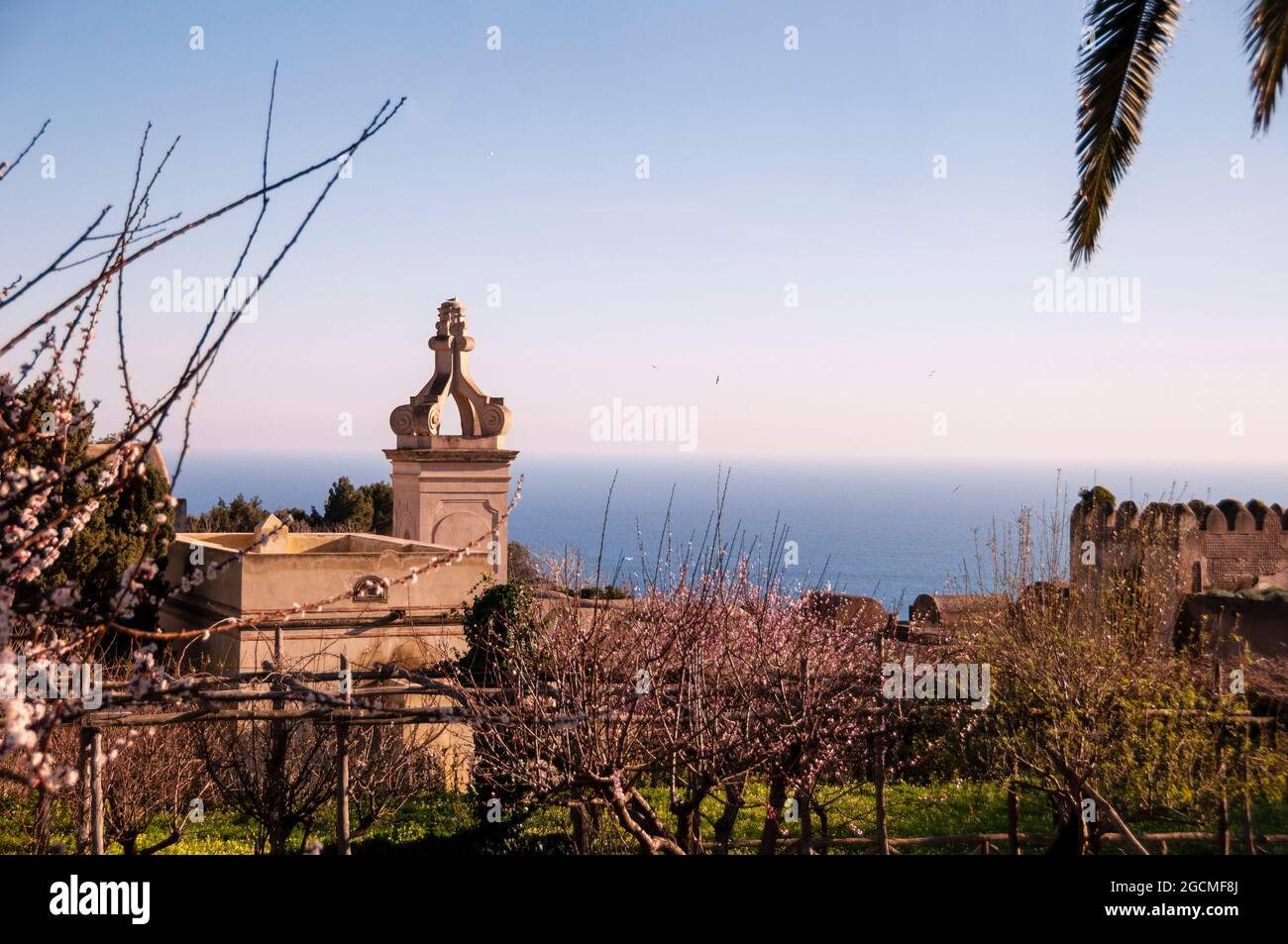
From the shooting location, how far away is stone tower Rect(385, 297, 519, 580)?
71.5 ft

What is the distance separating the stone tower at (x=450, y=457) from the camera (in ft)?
71.5

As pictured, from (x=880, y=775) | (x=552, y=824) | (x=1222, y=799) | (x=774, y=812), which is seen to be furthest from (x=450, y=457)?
(x=1222, y=799)

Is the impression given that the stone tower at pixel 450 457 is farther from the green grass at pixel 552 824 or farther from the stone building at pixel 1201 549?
Result: the stone building at pixel 1201 549

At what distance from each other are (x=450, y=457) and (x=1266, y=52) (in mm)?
16122

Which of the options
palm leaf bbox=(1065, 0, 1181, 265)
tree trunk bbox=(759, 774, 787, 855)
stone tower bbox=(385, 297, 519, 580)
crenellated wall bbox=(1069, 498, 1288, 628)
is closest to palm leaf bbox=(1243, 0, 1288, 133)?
palm leaf bbox=(1065, 0, 1181, 265)

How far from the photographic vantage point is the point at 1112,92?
8.38m

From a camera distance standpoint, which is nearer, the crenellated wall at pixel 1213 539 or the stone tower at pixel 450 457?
the crenellated wall at pixel 1213 539

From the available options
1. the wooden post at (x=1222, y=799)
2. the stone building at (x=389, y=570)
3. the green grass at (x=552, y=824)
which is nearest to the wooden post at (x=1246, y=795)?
the wooden post at (x=1222, y=799)

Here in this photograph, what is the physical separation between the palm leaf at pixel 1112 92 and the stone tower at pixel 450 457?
1424cm
